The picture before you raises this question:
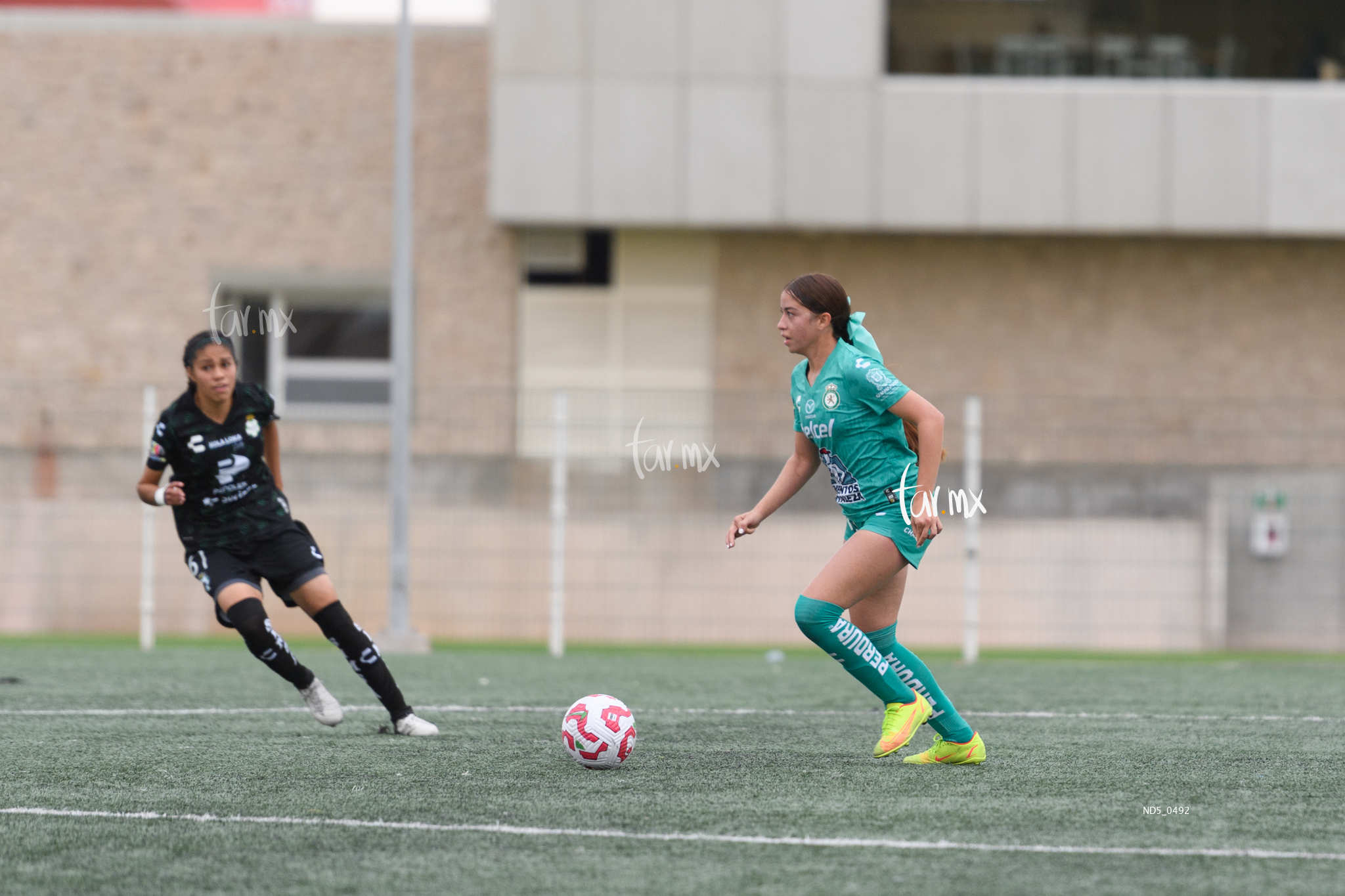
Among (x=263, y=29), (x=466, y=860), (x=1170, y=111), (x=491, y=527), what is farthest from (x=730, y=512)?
(x=466, y=860)

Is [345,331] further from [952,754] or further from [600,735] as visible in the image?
[952,754]

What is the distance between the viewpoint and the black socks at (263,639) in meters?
6.30

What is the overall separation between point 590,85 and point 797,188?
8.30 feet

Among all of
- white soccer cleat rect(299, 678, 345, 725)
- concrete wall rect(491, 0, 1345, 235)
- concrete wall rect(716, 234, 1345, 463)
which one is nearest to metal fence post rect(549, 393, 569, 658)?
concrete wall rect(491, 0, 1345, 235)

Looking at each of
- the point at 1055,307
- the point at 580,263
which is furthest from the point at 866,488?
the point at 1055,307

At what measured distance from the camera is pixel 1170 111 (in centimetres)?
1658

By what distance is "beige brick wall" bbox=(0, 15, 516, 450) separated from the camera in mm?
17359

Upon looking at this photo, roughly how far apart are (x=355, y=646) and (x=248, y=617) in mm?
483

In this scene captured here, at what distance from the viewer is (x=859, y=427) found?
224 inches

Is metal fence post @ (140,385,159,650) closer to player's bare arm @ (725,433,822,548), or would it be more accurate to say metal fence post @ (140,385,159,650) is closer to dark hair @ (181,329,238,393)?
dark hair @ (181,329,238,393)

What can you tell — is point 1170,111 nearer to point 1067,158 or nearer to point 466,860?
point 1067,158

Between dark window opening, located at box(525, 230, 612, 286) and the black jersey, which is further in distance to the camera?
dark window opening, located at box(525, 230, 612, 286)

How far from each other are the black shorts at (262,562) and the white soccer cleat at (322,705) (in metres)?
0.44

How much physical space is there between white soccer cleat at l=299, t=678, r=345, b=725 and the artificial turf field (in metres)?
0.10
